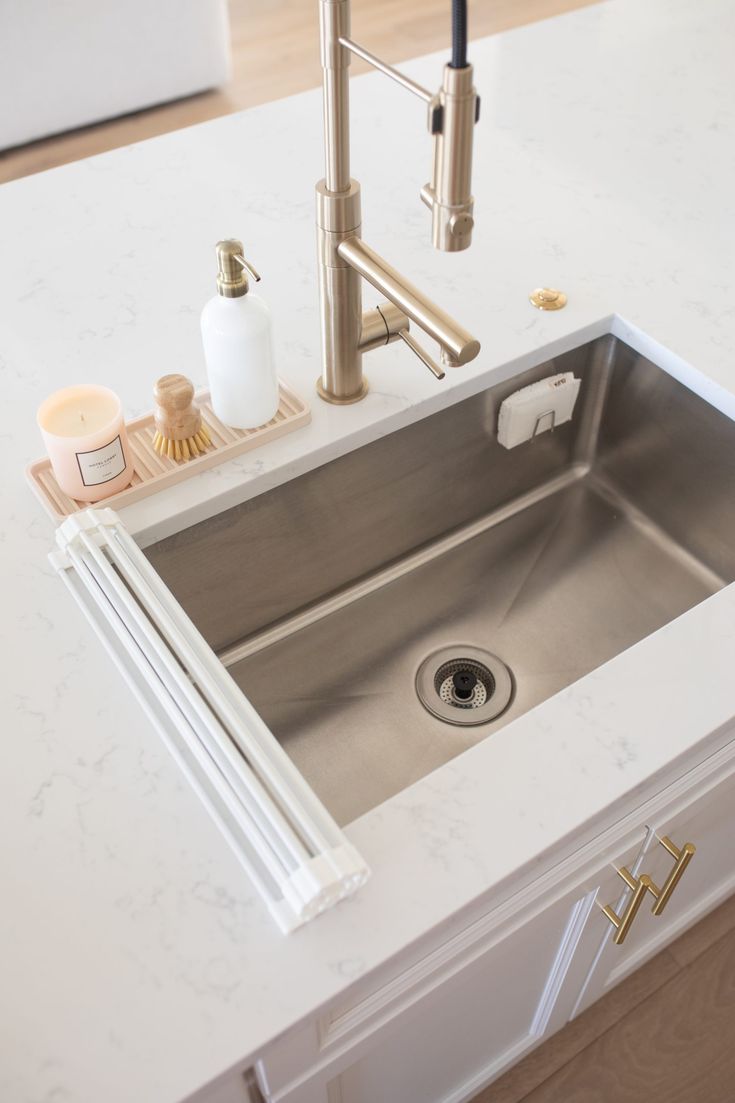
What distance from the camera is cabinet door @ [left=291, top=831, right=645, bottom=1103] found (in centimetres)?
91

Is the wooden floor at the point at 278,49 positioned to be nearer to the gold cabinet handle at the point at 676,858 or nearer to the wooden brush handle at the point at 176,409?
the wooden brush handle at the point at 176,409

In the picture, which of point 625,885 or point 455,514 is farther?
point 455,514

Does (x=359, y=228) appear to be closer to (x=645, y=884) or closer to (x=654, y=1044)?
(x=645, y=884)

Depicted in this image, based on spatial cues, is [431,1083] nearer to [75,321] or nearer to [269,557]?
[269,557]

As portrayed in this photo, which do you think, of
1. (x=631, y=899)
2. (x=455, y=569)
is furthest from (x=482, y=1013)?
(x=455, y=569)

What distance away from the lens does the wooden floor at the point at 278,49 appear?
3.40m

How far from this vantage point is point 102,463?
38.2 inches

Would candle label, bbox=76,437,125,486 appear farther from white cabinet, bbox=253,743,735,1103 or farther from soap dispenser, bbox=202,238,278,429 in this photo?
white cabinet, bbox=253,743,735,1103

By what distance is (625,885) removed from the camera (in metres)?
1.04

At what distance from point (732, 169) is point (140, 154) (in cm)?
87

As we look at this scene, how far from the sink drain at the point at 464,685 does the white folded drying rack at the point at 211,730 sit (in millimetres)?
399

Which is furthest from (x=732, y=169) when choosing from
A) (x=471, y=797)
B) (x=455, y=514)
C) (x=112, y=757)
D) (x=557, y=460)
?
(x=112, y=757)

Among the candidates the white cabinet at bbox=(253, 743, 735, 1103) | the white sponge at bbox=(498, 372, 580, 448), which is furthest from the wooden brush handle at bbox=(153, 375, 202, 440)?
the white cabinet at bbox=(253, 743, 735, 1103)

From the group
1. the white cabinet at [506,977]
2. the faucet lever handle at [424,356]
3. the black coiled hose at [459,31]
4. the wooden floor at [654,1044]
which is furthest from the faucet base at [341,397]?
the wooden floor at [654,1044]
